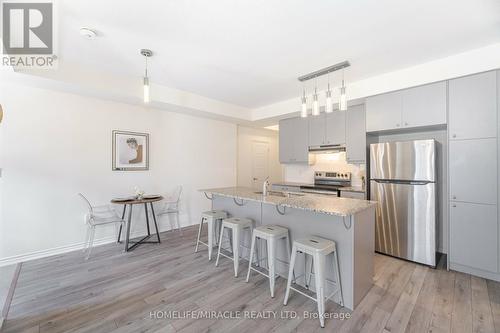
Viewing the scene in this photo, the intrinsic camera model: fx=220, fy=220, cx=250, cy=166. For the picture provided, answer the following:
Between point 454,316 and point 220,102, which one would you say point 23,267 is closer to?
point 220,102

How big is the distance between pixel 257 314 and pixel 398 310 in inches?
50.5

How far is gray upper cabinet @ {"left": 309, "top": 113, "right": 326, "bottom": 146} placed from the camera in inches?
170

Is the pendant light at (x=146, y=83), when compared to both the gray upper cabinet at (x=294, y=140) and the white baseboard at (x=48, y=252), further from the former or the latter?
the gray upper cabinet at (x=294, y=140)

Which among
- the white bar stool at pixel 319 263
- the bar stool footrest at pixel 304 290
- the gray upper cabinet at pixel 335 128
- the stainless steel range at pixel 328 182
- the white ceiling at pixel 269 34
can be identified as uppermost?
the white ceiling at pixel 269 34

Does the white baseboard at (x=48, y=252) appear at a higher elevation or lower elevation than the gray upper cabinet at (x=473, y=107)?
lower

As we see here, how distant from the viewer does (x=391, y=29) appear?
2150mm

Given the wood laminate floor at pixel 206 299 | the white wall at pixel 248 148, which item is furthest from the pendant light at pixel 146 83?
the white wall at pixel 248 148

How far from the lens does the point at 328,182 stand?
14.9 ft

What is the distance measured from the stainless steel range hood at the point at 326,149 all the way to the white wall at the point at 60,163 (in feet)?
9.29

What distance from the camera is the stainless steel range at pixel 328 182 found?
402 centimetres

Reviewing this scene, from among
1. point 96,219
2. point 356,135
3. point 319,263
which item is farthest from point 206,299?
point 356,135

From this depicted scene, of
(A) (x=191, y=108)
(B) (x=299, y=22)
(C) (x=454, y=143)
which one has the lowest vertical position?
(C) (x=454, y=143)

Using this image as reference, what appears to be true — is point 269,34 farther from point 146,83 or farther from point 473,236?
point 473,236

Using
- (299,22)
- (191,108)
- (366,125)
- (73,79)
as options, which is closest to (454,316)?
(366,125)
